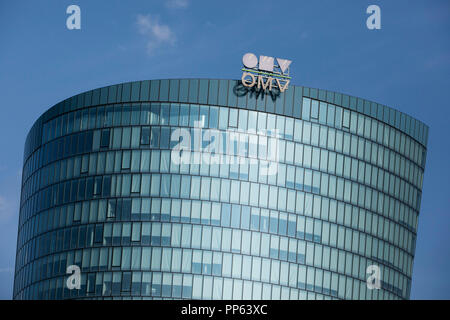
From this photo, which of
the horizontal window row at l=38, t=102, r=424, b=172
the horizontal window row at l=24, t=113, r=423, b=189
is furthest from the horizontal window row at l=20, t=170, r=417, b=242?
the horizontal window row at l=38, t=102, r=424, b=172

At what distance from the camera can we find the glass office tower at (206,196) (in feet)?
492

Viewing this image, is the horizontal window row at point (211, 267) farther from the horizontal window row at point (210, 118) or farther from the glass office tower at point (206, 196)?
the horizontal window row at point (210, 118)

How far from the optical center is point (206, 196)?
152 m

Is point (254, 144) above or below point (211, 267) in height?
above

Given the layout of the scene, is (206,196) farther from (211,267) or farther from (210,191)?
(211,267)

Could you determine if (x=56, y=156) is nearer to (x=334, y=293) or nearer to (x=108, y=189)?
(x=108, y=189)

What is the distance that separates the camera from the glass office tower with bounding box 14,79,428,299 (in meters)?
150

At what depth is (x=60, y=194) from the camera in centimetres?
15738

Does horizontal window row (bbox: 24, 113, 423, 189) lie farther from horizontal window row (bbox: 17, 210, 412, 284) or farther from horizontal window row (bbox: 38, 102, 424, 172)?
horizontal window row (bbox: 17, 210, 412, 284)

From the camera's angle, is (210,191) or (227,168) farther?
(227,168)

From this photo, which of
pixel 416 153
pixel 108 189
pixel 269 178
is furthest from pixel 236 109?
pixel 416 153

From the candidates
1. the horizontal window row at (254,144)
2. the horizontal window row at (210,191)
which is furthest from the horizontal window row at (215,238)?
the horizontal window row at (254,144)

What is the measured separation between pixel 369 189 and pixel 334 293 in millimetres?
16696

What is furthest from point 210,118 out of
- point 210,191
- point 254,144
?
point 210,191
